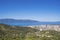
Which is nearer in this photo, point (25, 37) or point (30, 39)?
point (30, 39)

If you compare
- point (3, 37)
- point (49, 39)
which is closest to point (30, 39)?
point (49, 39)

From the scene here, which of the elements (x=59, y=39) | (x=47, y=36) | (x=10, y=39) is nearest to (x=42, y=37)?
(x=47, y=36)

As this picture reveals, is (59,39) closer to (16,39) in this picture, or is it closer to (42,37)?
(42,37)

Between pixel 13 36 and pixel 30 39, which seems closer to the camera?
pixel 30 39

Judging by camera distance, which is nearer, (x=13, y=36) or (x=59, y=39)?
(x=59, y=39)

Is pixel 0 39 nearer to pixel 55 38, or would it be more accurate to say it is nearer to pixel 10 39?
pixel 10 39

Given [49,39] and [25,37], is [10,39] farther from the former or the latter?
[49,39]

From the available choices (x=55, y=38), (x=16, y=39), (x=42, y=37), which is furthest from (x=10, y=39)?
(x=55, y=38)
